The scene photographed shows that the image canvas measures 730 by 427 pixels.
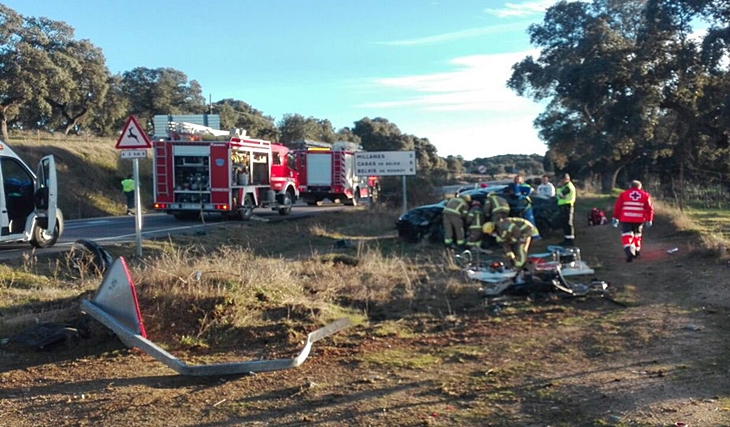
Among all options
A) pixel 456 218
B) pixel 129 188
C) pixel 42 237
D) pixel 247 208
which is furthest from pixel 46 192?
pixel 129 188

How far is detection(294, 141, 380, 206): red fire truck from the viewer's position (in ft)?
98.2

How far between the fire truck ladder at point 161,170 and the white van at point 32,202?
235 inches

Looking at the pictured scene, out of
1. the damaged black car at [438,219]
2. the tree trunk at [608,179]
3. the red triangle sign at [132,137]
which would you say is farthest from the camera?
the tree trunk at [608,179]

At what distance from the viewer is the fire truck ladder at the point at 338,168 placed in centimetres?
2986

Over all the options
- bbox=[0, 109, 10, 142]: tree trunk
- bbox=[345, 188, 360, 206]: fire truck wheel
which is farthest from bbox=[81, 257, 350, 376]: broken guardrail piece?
bbox=[0, 109, 10, 142]: tree trunk

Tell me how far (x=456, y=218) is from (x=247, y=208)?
29.1 feet

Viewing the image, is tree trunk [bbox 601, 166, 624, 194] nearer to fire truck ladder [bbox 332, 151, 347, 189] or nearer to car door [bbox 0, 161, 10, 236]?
fire truck ladder [bbox 332, 151, 347, 189]

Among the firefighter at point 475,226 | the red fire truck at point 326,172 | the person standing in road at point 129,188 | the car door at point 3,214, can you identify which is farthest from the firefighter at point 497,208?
the person standing in road at point 129,188

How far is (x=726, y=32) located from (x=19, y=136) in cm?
3236

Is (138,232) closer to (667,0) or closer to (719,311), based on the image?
(719,311)

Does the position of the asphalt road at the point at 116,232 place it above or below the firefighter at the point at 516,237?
below

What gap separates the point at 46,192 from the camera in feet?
44.8

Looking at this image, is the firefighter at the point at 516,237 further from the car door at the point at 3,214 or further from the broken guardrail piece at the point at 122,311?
the car door at the point at 3,214

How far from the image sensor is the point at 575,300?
853 cm
